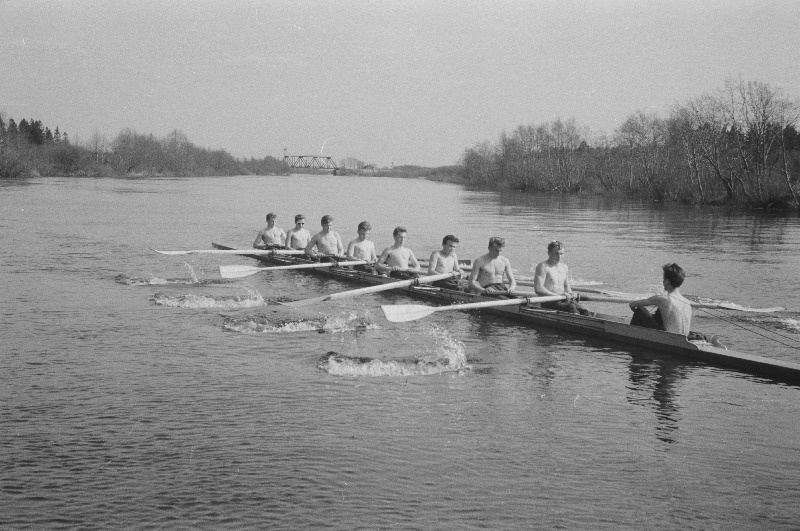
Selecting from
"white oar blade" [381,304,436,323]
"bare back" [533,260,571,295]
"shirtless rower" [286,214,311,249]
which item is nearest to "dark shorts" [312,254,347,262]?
"shirtless rower" [286,214,311,249]

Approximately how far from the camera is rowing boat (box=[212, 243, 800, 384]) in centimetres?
1141

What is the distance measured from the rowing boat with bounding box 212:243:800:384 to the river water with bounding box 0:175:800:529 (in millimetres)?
185

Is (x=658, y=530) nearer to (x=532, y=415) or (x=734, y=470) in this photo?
(x=734, y=470)

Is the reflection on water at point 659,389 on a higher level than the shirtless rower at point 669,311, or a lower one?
lower

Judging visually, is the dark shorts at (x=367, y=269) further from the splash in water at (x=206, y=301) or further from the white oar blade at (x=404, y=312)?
the white oar blade at (x=404, y=312)

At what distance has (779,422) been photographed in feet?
31.9

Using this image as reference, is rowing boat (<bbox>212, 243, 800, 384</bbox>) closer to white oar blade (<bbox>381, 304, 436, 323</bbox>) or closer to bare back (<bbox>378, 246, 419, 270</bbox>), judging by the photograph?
bare back (<bbox>378, 246, 419, 270</bbox>)

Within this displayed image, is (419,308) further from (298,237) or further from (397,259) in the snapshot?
(298,237)

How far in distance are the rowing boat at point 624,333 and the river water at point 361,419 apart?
185 mm

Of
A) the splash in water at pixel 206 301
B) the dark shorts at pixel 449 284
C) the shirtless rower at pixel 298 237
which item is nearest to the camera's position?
the splash in water at pixel 206 301

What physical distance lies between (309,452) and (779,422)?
5.45 m

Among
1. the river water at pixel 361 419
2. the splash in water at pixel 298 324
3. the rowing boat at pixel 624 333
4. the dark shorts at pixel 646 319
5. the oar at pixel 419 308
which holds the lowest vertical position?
the river water at pixel 361 419

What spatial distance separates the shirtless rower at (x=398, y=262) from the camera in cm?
1883

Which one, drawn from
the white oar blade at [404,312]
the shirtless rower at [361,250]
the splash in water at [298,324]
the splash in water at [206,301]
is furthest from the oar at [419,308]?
the shirtless rower at [361,250]
